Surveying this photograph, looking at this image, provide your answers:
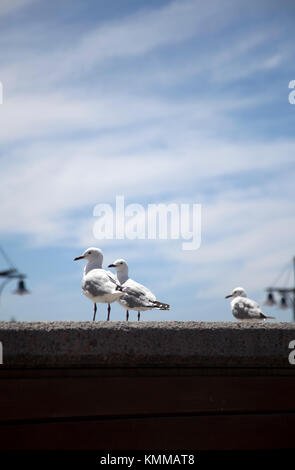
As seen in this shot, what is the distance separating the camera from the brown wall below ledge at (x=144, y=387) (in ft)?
9.61

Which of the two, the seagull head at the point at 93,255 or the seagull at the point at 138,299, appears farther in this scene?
the seagull head at the point at 93,255

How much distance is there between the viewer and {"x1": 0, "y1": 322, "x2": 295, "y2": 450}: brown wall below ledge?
9.61ft

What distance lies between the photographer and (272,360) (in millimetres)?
3176

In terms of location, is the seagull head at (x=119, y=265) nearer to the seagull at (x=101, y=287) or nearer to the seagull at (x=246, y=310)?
the seagull at (x=101, y=287)

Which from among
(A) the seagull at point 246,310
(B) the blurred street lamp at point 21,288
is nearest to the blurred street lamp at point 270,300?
(B) the blurred street lamp at point 21,288

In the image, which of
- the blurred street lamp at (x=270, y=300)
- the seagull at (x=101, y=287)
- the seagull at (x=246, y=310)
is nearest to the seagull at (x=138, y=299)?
the seagull at (x=101, y=287)

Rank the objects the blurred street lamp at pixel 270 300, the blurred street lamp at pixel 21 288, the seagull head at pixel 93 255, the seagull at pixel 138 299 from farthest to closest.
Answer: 1. the blurred street lamp at pixel 270 300
2. the blurred street lamp at pixel 21 288
3. the seagull head at pixel 93 255
4. the seagull at pixel 138 299

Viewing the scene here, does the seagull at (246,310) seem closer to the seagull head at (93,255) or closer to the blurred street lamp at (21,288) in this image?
the seagull head at (93,255)

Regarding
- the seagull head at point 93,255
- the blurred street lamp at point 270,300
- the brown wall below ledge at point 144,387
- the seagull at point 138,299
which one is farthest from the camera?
the blurred street lamp at point 270,300

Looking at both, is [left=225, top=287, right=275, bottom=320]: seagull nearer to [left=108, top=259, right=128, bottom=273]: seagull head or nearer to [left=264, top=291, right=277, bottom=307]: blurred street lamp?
[left=108, top=259, right=128, bottom=273]: seagull head

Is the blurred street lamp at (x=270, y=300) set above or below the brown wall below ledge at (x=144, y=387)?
above

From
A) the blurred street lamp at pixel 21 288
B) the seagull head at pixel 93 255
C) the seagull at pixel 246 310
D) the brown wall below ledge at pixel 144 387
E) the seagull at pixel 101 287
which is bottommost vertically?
the brown wall below ledge at pixel 144 387
